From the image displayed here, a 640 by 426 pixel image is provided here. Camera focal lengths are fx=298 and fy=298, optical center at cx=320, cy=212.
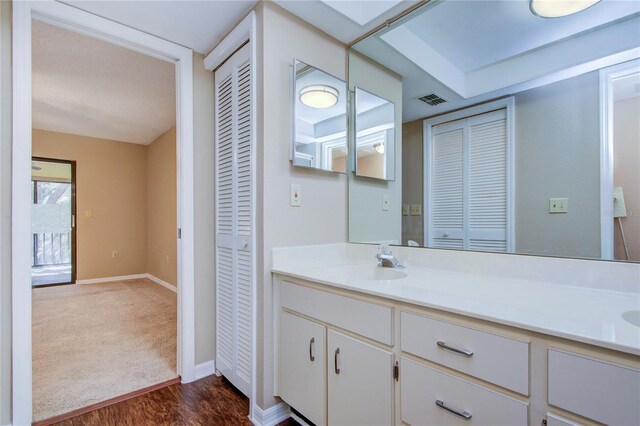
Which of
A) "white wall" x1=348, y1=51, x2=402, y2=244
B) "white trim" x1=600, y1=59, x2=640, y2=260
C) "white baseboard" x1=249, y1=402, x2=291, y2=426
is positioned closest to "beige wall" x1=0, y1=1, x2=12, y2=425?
"white baseboard" x1=249, y1=402, x2=291, y2=426

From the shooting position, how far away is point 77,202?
5004mm

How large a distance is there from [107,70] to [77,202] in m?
3.17

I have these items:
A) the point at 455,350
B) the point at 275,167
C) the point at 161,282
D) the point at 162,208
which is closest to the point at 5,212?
the point at 275,167

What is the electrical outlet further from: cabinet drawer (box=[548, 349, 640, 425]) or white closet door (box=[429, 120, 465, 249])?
cabinet drawer (box=[548, 349, 640, 425])

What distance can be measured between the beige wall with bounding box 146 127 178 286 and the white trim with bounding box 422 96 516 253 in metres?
3.94

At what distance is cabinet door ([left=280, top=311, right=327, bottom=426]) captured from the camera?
1385 millimetres

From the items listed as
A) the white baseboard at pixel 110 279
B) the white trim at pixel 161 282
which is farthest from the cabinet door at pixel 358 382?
the white baseboard at pixel 110 279

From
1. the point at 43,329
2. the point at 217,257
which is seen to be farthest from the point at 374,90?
the point at 43,329

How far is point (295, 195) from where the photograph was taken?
1735 mm

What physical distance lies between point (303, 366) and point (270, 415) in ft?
1.37

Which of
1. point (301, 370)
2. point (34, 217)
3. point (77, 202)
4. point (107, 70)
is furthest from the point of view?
point (77, 202)

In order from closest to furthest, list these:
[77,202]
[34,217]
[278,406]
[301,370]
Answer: [301,370] → [278,406] → [34,217] → [77,202]

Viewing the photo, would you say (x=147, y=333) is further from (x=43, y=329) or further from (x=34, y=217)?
(x=34, y=217)

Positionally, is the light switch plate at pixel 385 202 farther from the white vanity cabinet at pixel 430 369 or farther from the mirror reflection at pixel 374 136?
the white vanity cabinet at pixel 430 369
